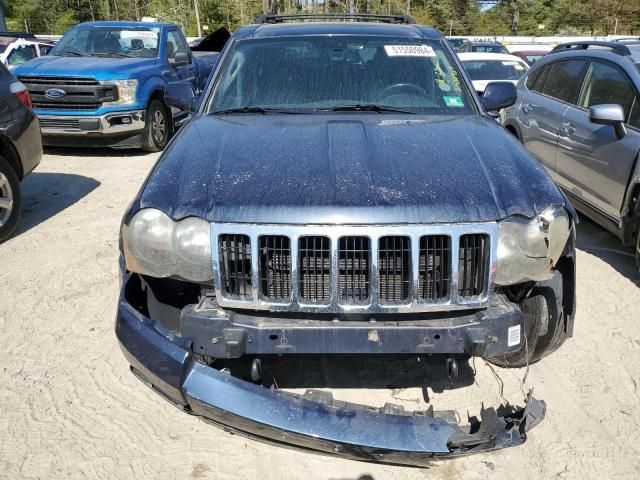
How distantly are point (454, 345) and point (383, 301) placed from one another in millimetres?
364

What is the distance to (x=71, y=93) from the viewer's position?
8.83 meters

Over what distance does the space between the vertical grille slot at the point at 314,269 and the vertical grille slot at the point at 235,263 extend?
23cm

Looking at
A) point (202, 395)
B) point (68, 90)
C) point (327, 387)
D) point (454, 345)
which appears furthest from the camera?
point (68, 90)

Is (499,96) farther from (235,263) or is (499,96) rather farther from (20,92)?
(20,92)

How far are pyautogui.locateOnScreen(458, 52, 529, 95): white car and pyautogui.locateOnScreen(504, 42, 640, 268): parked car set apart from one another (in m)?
5.79

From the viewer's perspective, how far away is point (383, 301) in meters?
2.60

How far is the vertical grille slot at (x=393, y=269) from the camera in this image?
256cm

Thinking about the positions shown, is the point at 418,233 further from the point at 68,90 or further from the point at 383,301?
the point at 68,90

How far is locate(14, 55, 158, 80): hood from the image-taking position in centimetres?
884

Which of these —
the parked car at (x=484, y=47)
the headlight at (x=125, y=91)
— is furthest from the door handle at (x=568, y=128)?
the parked car at (x=484, y=47)

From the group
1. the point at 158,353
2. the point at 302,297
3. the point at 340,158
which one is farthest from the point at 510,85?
the point at 158,353

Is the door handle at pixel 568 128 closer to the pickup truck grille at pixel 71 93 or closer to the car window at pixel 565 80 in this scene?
the car window at pixel 565 80

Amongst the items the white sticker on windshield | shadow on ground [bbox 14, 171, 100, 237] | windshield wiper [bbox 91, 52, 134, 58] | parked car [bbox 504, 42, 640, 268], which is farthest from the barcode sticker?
windshield wiper [bbox 91, 52, 134, 58]

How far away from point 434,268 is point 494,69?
11342 mm
